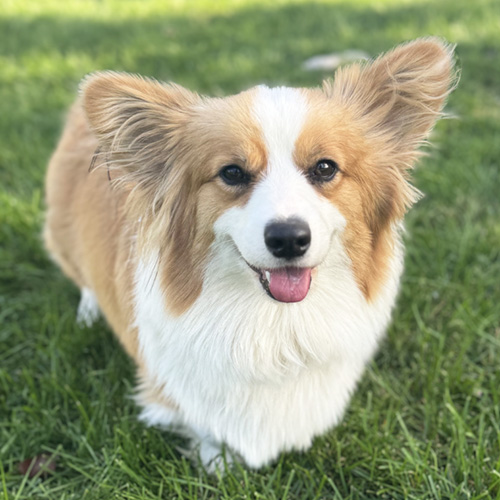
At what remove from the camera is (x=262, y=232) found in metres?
1.98

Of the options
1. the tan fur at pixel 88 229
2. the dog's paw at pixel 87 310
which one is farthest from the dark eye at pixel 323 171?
the dog's paw at pixel 87 310

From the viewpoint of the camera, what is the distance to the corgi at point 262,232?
2137mm

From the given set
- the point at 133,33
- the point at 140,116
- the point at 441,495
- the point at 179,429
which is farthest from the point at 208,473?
the point at 133,33

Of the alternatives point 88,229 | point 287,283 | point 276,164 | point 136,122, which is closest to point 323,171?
point 276,164

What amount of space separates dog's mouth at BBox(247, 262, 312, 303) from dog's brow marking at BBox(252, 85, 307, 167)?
1.36 ft

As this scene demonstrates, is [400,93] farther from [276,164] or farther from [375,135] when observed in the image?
[276,164]

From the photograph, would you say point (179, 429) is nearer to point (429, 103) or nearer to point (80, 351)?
point (80, 351)

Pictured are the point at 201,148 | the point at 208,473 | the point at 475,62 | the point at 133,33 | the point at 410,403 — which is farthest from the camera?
the point at 133,33

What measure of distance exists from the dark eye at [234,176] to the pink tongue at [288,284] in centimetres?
37

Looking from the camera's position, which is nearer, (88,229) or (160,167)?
(160,167)

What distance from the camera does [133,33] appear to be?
7918 millimetres

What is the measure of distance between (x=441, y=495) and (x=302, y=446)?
0.65m

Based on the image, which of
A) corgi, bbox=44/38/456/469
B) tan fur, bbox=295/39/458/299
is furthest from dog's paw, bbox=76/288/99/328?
tan fur, bbox=295/39/458/299

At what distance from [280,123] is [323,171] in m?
0.26
